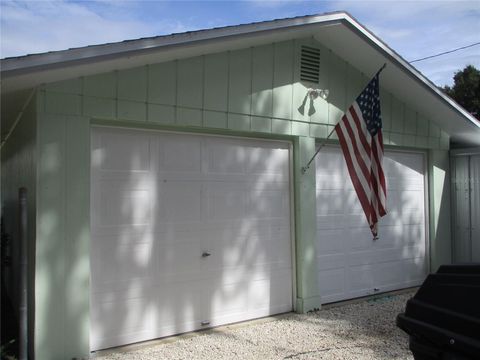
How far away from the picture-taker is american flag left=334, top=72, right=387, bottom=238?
5.27 m

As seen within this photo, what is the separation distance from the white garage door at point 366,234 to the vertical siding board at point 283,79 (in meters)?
0.99

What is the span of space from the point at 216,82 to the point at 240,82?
351 millimetres

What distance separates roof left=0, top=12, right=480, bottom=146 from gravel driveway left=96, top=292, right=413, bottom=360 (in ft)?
9.09

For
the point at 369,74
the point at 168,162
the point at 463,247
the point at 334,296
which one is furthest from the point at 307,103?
the point at 463,247

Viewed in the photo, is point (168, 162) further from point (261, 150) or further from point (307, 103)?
point (307, 103)

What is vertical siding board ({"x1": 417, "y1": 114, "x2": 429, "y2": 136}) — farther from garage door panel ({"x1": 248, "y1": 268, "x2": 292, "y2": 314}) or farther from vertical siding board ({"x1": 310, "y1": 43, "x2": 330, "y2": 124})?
garage door panel ({"x1": 248, "y1": 268, "x2": 292, "y2": 314})

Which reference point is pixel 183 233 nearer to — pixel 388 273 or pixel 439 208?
pixel 388 273

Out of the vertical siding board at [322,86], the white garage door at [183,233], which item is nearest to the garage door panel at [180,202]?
the white garage door at [183,233]

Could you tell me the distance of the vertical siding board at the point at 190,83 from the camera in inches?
194

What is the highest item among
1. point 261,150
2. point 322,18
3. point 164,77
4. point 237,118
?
point 322,18

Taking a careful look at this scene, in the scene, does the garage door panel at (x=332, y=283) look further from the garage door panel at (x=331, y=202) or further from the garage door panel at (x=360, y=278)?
the garage door panel at (x=331, y=202)

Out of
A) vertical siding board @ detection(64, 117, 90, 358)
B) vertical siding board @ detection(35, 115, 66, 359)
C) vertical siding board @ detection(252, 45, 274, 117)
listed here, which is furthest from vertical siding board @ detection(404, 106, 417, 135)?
vertical siding board @ detection(35, 115, 66, 359)

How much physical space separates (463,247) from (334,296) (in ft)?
9.95

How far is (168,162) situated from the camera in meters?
4.98
